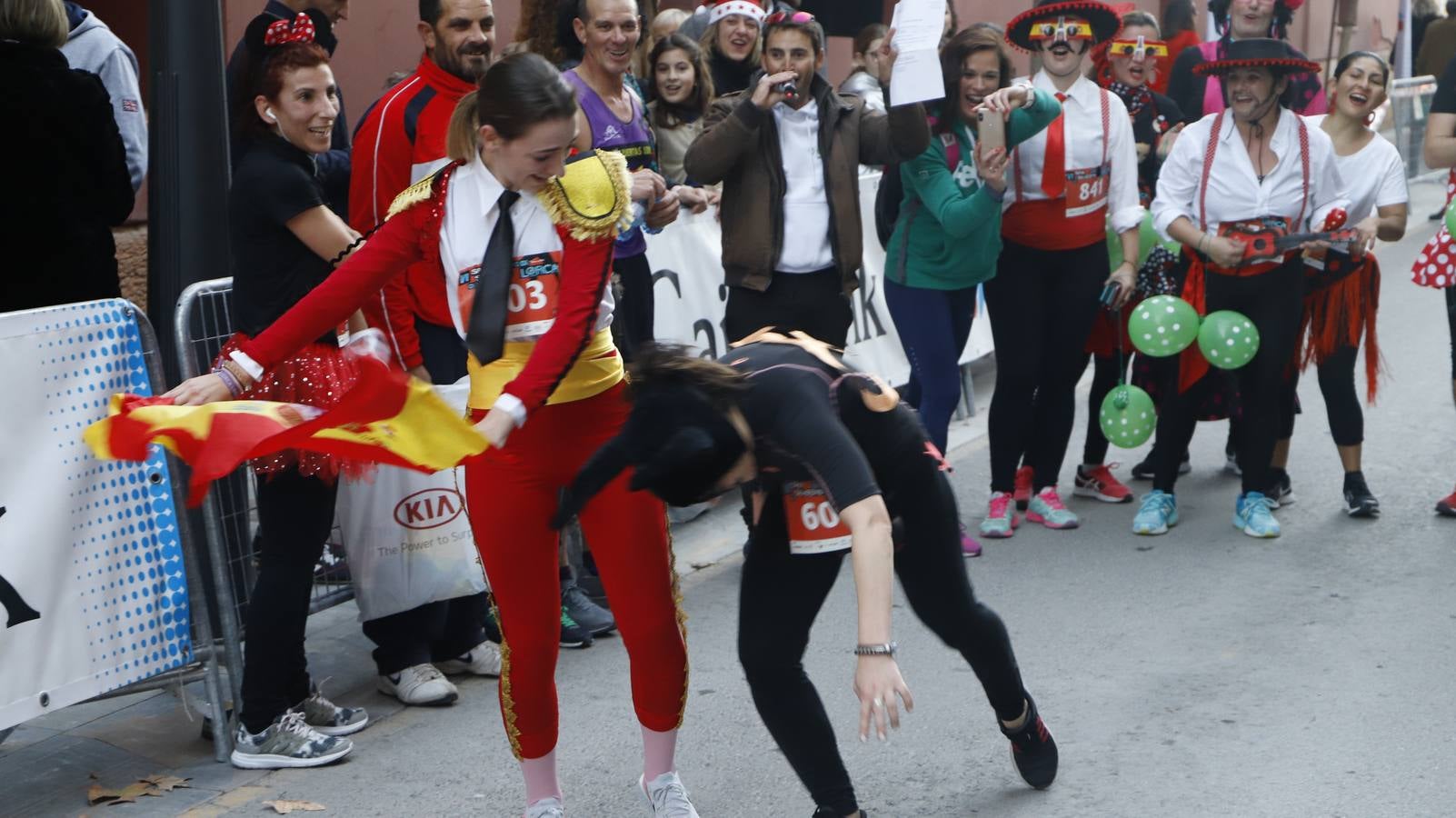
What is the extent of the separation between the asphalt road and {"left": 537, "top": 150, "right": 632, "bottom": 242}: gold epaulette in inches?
64.2

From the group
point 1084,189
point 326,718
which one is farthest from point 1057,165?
point 326,718

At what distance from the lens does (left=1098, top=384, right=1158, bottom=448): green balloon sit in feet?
22.7

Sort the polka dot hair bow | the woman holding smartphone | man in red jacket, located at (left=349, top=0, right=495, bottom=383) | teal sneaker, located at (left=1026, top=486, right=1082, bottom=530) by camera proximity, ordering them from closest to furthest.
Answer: the polka dot hair bow → man in red jacket, located at (left=349, top=0, right=495, bottom=383) → the woman holding smartphone → teal sneaker, located at (left=1026, top=486, right=1082, bottom=530)

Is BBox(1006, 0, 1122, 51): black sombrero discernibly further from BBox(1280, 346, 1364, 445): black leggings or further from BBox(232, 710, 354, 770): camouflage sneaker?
BBox(232, 710, 354, 770): camouflage sneaker

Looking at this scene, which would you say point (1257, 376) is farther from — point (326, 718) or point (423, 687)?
point (326, 718)

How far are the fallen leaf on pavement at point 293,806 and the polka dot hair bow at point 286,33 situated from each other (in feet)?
7.02

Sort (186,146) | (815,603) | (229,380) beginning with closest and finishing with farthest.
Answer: (229,380) < (815,603) < (186,146)

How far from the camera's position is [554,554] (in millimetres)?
3918

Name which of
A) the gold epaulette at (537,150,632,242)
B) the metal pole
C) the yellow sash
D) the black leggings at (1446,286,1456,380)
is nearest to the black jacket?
the metal pole

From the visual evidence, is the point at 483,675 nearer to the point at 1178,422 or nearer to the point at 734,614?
the point at 734,614

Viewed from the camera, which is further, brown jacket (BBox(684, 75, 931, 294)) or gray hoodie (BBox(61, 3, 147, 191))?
brown jacket (BBox(684, 75, 931, 294))

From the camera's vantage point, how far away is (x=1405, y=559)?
6.33 meters

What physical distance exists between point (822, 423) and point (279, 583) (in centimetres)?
205

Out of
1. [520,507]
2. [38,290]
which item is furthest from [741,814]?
[38,290]
